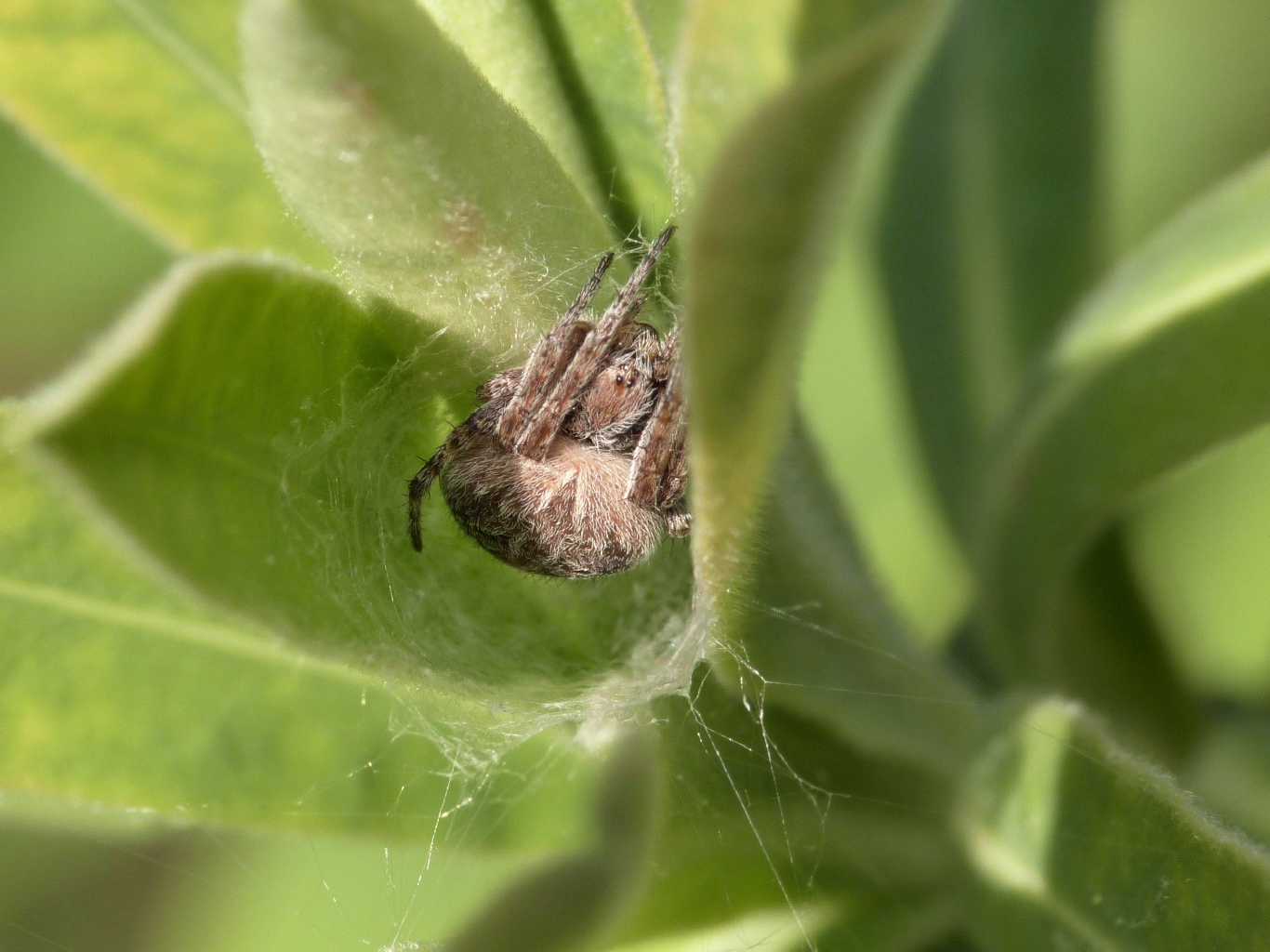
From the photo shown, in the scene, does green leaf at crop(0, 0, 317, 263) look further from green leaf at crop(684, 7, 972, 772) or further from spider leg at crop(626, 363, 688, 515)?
green leaf at crop(684, 7, 972, 772)

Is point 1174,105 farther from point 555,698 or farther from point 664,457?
point 555,698

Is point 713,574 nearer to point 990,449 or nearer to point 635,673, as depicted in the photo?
point 635,673

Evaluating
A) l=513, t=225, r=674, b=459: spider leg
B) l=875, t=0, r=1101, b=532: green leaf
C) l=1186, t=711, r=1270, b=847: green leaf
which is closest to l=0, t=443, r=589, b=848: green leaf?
l=513, t=225, r=674, b=459: spider leg

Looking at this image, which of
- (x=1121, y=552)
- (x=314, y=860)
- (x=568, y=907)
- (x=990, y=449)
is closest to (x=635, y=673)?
(x=568, y=907)

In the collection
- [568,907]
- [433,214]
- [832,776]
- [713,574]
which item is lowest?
[832,776]

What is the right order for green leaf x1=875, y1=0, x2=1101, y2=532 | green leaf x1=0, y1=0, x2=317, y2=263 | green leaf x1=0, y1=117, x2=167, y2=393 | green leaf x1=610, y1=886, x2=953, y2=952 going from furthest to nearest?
1. green leaf x1=0, y1=117, x2=167, y2=393
2. green leaf x1=875, y1=0, x2=1101, y2=532
3. green leaf x1=0, y1=0, x2=317, y2=263
4. green leaf x1=610, y1=886, x2=953, y2=952

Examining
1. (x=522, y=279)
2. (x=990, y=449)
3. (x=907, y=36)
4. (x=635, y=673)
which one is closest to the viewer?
(x=907, y=36)

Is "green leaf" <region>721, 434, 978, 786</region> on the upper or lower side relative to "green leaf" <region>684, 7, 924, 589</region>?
lower
